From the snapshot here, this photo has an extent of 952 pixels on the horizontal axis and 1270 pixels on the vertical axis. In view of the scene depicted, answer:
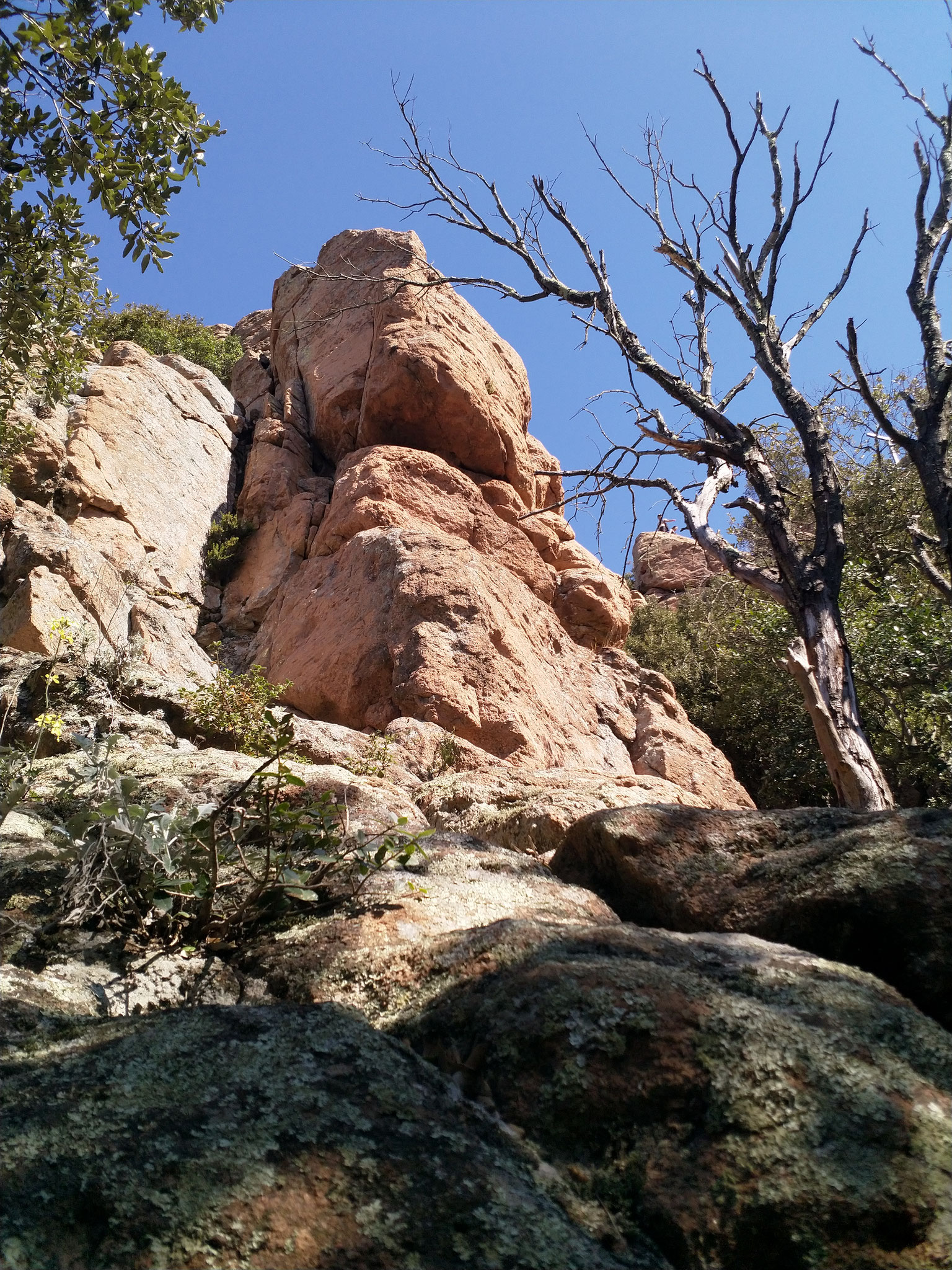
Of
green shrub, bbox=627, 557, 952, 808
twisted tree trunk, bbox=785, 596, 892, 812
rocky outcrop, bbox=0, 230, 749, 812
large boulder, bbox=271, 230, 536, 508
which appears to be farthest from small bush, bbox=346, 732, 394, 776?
large boulder, bbox=271, 230, 536, 508

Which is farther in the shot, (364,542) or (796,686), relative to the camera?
(796,686)

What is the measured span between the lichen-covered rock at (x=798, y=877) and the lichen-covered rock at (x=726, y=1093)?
38 cm

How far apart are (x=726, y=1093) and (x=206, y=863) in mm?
1913

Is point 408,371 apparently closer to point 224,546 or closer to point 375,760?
point 224,546

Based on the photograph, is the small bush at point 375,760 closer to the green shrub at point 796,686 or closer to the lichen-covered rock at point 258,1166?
the lichen-covered rock at point 258,1166

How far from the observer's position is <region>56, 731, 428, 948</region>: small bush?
3158mm

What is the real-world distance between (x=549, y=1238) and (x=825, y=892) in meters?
1.88

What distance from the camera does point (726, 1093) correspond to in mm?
2162

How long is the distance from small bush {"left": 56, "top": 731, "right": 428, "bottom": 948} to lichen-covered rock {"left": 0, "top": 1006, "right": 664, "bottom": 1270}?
2.86ft

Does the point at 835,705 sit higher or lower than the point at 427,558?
lower

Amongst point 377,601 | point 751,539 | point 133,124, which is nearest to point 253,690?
point 377,601

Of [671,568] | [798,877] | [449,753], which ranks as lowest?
[798,877]

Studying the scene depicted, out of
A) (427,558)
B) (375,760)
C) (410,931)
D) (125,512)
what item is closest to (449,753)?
(375,760)

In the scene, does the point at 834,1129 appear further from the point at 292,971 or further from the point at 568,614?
the point at 568,614
